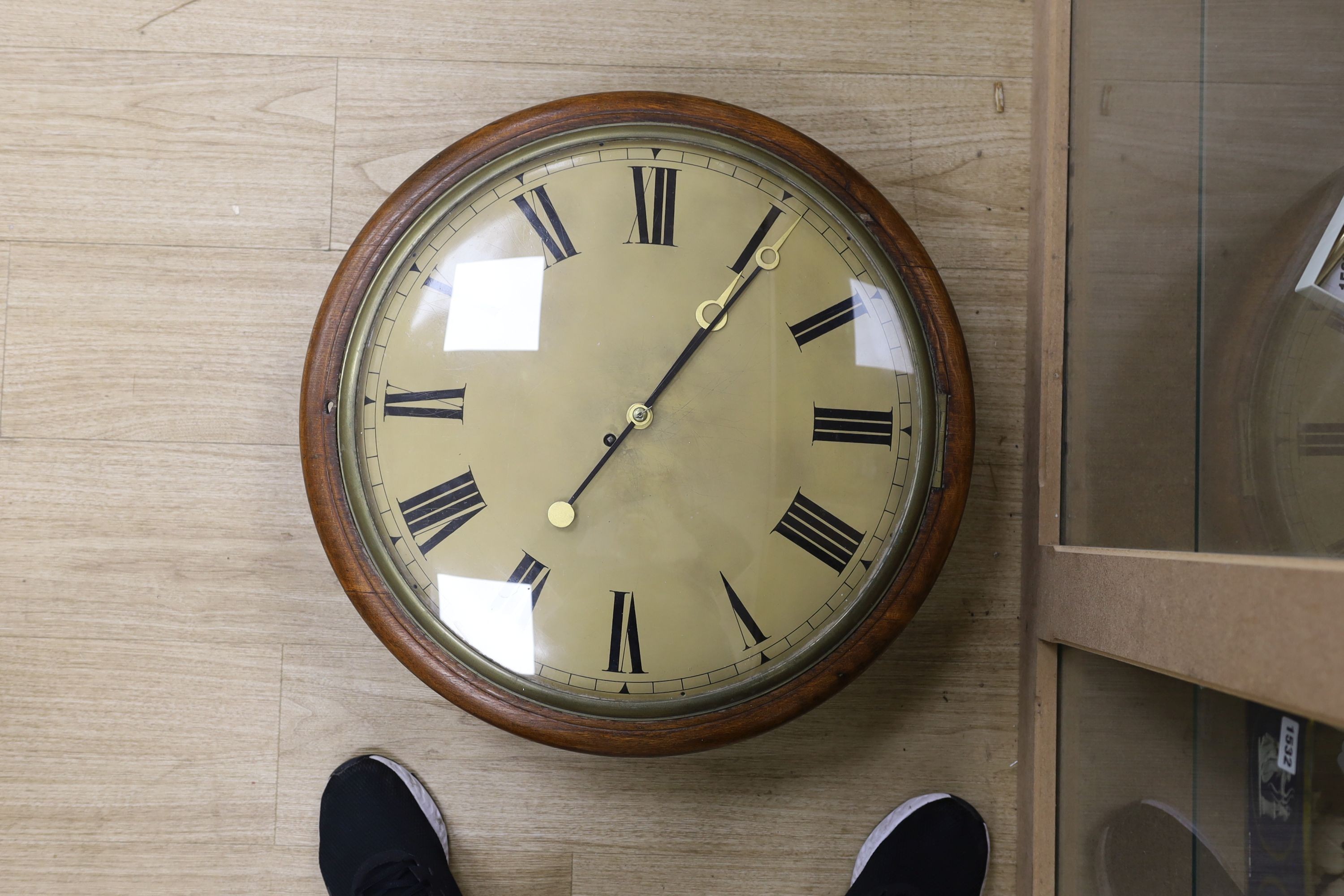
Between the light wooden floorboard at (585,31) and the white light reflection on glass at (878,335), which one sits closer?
the white light reflection on glass at (878,335)

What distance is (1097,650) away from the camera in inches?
31.5

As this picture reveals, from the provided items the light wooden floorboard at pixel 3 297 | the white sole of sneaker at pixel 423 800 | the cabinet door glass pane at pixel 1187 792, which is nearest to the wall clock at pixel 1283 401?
the cabinet door glass pane at pixel 1187 792

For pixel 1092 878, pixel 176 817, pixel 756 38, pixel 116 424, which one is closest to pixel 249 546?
pixel 116 424

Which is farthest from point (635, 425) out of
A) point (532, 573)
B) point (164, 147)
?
point (164, 147)

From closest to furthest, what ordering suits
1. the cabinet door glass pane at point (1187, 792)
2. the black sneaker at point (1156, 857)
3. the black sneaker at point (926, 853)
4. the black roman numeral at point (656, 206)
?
the cabinet door glass pane at point (1187, 792)
the black sneaker at point (1156, 857)
the black roman numeral at point (656, 206)
the black sneaker at point (926, 853)

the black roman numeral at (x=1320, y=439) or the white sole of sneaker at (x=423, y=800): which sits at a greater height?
the black roman numeral at (x=1320, y=439)

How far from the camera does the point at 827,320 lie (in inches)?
31.0

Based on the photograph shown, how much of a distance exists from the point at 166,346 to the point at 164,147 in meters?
0.24

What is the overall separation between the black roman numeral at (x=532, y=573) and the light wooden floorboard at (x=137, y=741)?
0.40 m

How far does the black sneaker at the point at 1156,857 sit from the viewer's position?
682 millimetres

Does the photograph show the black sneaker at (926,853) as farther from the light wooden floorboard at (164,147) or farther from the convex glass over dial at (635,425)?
the light wooden floorboard at (164,147)

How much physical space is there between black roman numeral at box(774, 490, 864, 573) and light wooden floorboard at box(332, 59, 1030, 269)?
0.40 metres

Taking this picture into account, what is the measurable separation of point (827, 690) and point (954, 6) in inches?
31.8

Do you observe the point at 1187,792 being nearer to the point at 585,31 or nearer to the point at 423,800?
the point at 423,800
